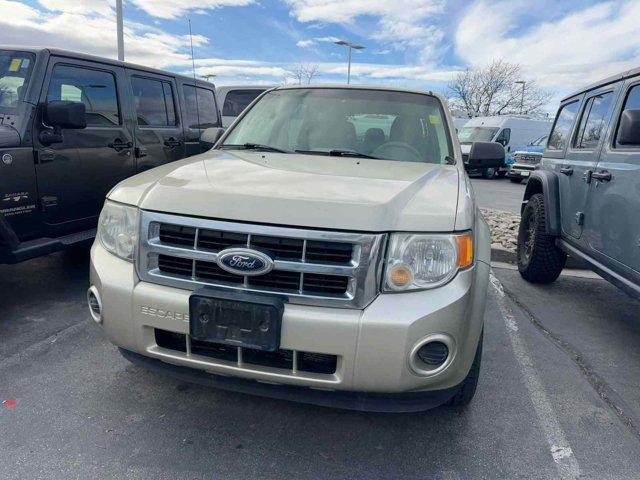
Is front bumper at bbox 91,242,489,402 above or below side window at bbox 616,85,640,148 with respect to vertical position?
below

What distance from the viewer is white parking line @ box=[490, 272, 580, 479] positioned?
2236mm

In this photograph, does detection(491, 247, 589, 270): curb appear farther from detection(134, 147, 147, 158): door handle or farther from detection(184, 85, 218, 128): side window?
detection(134, 147, 147, 158): door handle

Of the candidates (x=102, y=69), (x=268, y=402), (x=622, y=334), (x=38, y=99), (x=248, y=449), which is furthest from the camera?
(x=102, y=69)

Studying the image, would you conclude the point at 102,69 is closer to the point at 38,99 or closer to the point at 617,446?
the point at 38,99

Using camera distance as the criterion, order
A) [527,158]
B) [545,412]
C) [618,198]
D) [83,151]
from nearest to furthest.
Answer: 1. [545,412]
2. [618,198]
3. [83,151]
4. [527,158]

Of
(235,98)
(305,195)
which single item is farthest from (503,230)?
(305,195)

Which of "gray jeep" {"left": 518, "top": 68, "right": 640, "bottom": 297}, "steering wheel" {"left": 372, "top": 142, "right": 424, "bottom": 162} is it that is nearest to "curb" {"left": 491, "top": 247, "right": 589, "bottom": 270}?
"gray jeep" {"left": 518, "top": 68, "right": 640, "bottom": 297}

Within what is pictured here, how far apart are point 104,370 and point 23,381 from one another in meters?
0.43

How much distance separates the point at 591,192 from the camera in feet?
12.4

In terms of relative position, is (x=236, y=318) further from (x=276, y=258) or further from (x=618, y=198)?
(x=618, y=198)

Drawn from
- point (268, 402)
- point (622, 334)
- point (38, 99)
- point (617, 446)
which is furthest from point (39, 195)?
point (622, 334)

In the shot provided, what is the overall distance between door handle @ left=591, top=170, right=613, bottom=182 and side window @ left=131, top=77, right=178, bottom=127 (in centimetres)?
425

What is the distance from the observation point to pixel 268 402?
259 centimetres

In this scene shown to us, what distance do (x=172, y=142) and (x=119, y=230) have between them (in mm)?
3359
